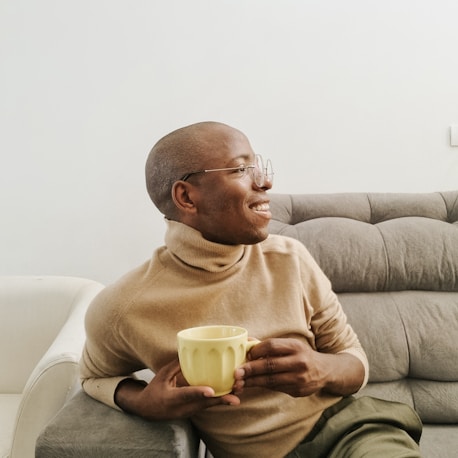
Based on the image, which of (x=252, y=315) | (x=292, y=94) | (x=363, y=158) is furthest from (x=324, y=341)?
(x=292, y=94)

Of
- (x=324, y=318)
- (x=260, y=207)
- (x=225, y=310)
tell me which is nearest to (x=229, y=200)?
(x=260, y=207)

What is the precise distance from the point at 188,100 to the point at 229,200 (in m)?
1.01

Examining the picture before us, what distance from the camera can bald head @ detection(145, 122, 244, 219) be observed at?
3.06ft

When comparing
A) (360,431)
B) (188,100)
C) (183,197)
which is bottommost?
(360,431)

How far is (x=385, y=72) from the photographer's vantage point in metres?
1.76

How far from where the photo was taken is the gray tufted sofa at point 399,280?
1267 mm

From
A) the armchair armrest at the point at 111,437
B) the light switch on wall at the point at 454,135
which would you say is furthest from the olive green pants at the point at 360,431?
the light switch on wall at the point at 454,135

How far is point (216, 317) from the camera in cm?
92

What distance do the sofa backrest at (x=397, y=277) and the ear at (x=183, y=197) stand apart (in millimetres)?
503

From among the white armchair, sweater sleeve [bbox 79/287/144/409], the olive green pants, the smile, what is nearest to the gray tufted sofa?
the olive green pants

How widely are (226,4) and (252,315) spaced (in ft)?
4.41

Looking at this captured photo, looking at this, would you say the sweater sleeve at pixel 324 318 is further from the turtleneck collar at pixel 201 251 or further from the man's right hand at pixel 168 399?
the man's right hand at pixel 168 399

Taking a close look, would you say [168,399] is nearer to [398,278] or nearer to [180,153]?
[180,153]

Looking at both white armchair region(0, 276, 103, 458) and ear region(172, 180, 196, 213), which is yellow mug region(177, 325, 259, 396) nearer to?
ear region(172, 180, 196, 213)
